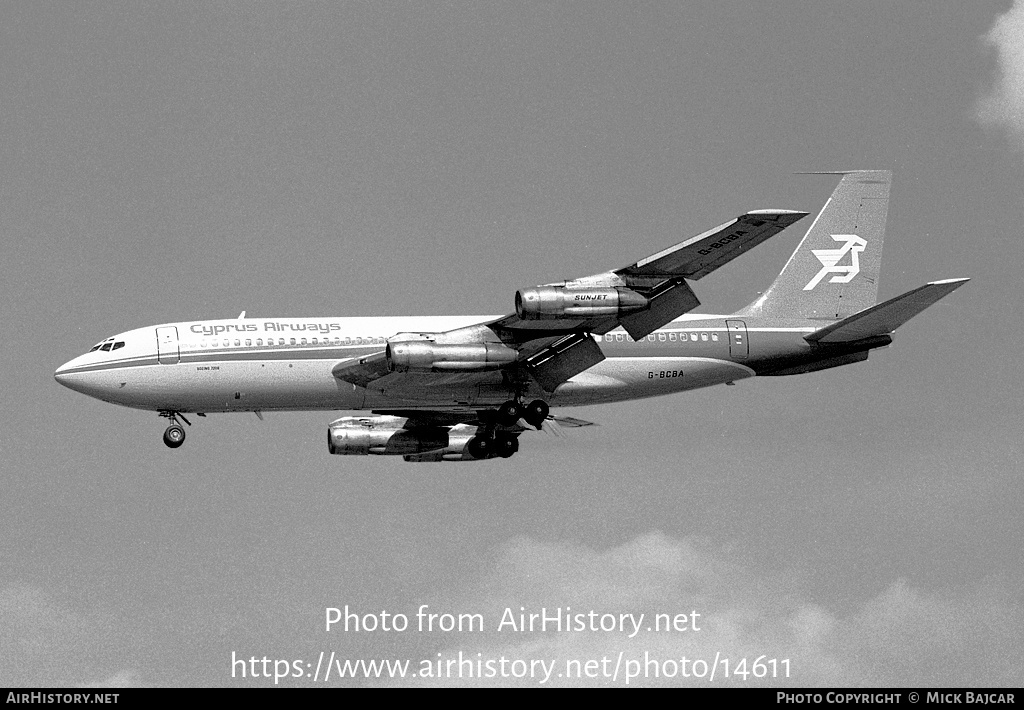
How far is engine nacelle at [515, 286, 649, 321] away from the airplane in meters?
0.04

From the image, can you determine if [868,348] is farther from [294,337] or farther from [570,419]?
[294,337]

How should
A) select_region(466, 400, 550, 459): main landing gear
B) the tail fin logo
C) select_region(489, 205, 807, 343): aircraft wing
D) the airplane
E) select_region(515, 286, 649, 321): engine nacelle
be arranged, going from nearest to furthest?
select_region(489, 205, 807, 343): aircraft wing → select_region(515, 286, 649, 321): engine nacelle → the airplane → select_region(466, 400, 550, 459): main landing gear → the tail fin logo

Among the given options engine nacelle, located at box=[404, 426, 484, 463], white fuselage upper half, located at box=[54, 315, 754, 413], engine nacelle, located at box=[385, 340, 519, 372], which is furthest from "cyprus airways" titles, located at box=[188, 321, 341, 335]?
engine nacelle, located at box=[404, 426, 484, 463]

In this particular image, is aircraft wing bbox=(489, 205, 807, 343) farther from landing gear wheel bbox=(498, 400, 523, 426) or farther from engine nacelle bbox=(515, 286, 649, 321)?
landing gear wheel bbox=(498, 400, 523, 426)

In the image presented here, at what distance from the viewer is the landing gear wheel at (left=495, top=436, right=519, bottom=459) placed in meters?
63.3

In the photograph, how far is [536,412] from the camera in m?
58.3

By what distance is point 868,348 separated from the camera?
6031 centimetres

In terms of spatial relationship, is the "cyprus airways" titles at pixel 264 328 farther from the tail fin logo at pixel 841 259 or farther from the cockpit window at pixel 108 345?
the tail fin logo at pixel 841 259

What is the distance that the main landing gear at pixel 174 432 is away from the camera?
59.6 metres

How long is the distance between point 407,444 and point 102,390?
11572 mm

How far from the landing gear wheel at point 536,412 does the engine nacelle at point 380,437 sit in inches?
296
